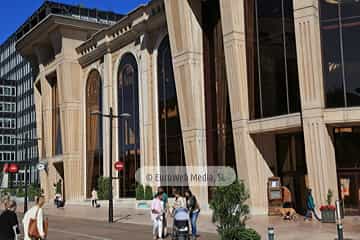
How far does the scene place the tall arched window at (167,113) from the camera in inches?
1387

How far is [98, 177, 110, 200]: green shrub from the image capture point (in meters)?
41.8

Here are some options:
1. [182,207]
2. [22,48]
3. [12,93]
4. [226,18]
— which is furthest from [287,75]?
[12,93]

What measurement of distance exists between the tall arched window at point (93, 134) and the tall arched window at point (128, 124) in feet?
13.5

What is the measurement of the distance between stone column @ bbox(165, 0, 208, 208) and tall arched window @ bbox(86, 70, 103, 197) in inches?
625

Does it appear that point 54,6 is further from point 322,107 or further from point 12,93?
point 12,93

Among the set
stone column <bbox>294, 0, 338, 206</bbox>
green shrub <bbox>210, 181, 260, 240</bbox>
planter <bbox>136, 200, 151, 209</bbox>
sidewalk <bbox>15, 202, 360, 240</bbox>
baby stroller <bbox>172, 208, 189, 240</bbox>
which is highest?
stone column <bbox>294, 0, 338, 206</bbox>

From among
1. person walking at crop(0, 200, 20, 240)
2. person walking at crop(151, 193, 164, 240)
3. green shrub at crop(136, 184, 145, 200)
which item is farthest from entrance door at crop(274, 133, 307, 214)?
person walking at crop(0, 200, 20, 240)

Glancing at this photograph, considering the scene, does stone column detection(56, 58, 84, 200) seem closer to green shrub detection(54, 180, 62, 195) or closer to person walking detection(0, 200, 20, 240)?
green shrub detection(54, 180, 62, 195)

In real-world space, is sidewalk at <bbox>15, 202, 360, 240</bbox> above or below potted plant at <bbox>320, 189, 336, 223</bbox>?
below

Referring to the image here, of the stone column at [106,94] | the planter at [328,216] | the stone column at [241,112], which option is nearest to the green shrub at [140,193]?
the stone column at [106,94]

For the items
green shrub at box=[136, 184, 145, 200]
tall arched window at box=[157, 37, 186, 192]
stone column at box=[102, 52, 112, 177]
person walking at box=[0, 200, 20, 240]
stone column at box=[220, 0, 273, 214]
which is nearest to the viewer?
person walking at box=[0, 200, 20, 240]

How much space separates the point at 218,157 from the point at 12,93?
87682 mm

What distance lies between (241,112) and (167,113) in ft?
33.3

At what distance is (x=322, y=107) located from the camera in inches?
931
